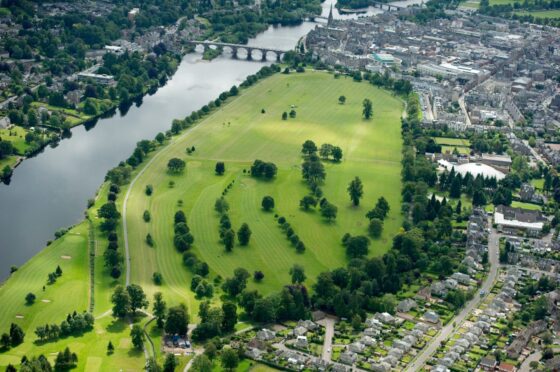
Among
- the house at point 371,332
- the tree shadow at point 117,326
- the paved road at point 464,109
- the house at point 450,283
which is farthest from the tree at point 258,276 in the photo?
the paved road at point 464,109

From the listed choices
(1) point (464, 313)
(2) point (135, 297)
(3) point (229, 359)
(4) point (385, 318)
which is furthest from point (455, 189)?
(3) point (229, 359)

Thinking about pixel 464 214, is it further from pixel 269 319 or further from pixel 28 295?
pixel 28 295

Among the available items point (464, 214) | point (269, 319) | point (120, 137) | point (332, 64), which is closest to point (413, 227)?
point (464, 214)

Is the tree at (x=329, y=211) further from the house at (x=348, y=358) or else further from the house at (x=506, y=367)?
the house at (x=506, y=367)

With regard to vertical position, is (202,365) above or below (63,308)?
above

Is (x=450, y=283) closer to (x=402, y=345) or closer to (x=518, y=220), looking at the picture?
(x=402, y=345)

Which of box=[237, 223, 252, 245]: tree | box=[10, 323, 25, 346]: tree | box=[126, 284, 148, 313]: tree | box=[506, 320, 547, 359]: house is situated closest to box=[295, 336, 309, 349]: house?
box=[126, 284, 148, 313]: tree
